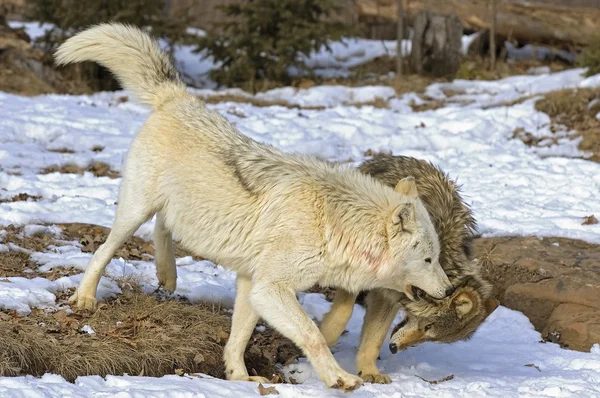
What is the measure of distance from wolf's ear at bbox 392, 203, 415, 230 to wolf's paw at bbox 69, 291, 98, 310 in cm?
249

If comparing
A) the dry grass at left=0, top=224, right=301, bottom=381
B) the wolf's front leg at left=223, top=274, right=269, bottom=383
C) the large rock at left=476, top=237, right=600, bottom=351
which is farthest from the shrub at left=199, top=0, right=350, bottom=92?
the wolf's front leg at left=223, top=274, right=269, bottom=383

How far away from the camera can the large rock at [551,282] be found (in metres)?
7.70

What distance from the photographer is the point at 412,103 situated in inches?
642

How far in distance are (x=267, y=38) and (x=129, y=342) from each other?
43.1 feet

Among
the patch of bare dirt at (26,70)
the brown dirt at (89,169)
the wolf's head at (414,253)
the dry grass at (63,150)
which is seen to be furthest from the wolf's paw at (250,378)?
the patch of bare dirt at (26,70)

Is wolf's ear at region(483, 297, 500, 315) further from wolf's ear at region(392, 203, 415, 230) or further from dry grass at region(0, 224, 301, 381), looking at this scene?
dry grass at region(0, 224, 301, 381)

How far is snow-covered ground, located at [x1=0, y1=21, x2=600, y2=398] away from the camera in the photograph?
6.17 metres

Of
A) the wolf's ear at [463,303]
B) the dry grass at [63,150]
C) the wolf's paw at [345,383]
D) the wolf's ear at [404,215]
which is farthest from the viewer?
the dry grass at [63,150]

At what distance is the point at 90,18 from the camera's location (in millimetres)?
17453

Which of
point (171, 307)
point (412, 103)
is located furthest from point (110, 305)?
point (412, 103)

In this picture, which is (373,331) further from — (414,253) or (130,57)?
(130,57)

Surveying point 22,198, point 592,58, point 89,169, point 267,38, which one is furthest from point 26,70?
point 592,58

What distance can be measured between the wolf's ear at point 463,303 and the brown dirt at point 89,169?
20.2 feet

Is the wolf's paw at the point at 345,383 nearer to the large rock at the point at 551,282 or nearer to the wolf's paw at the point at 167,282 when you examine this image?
the wolf's paw at the point at 167,282
